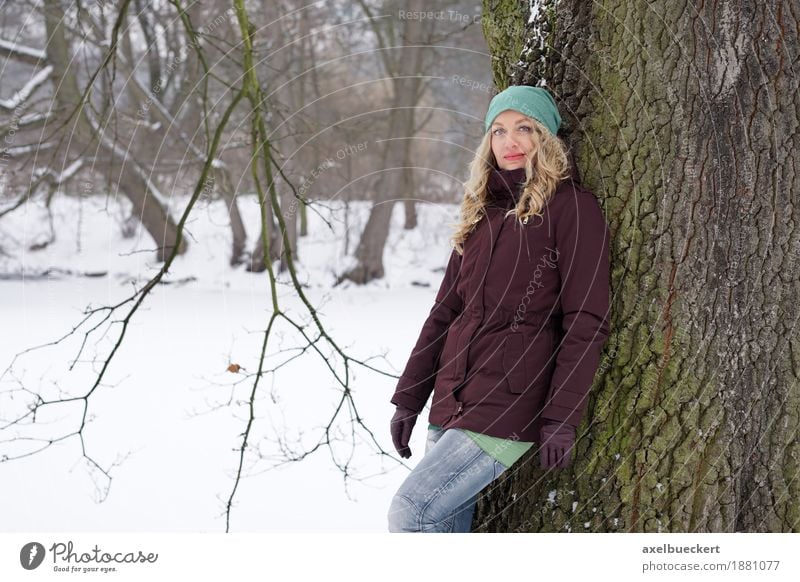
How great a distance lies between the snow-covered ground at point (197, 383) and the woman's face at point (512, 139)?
105cm

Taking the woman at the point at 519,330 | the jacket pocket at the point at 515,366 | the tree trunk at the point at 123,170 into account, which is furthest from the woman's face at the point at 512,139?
the tree trunk at the point at 123,170

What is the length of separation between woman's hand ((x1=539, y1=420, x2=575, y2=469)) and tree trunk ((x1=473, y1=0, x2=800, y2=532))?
1.27 ft

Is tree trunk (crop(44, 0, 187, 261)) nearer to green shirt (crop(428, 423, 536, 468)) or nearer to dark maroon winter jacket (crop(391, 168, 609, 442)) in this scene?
dark maroon winter jacket (crop(391, 168, 609, 442))

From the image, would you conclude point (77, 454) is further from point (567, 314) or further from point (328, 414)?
point (567, 314)

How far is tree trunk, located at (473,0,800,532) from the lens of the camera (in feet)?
7.28

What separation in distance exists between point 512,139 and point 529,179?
0.15 m

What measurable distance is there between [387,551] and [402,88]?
6779mm

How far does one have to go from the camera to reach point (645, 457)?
2.28 metres

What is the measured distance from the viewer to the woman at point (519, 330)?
77.5 inches

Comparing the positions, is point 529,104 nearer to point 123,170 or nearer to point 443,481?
point 443,481

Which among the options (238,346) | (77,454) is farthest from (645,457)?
(238,346)

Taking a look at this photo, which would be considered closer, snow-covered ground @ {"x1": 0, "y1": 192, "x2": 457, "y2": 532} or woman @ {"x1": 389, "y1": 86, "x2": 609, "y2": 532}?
woman @ {"x1": 389, "y1": 86, "x2": 609, "y2": 532}

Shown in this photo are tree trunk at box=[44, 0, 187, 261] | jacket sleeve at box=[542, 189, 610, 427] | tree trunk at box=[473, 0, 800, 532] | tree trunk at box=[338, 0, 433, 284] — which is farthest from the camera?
tree trunk at box=[44, 0, 187, 261]

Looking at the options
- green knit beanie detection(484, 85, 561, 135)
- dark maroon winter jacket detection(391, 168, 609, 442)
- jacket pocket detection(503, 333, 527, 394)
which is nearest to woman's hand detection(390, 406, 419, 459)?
dark maroon winter jacket detection(391, 168, 609, 442)
